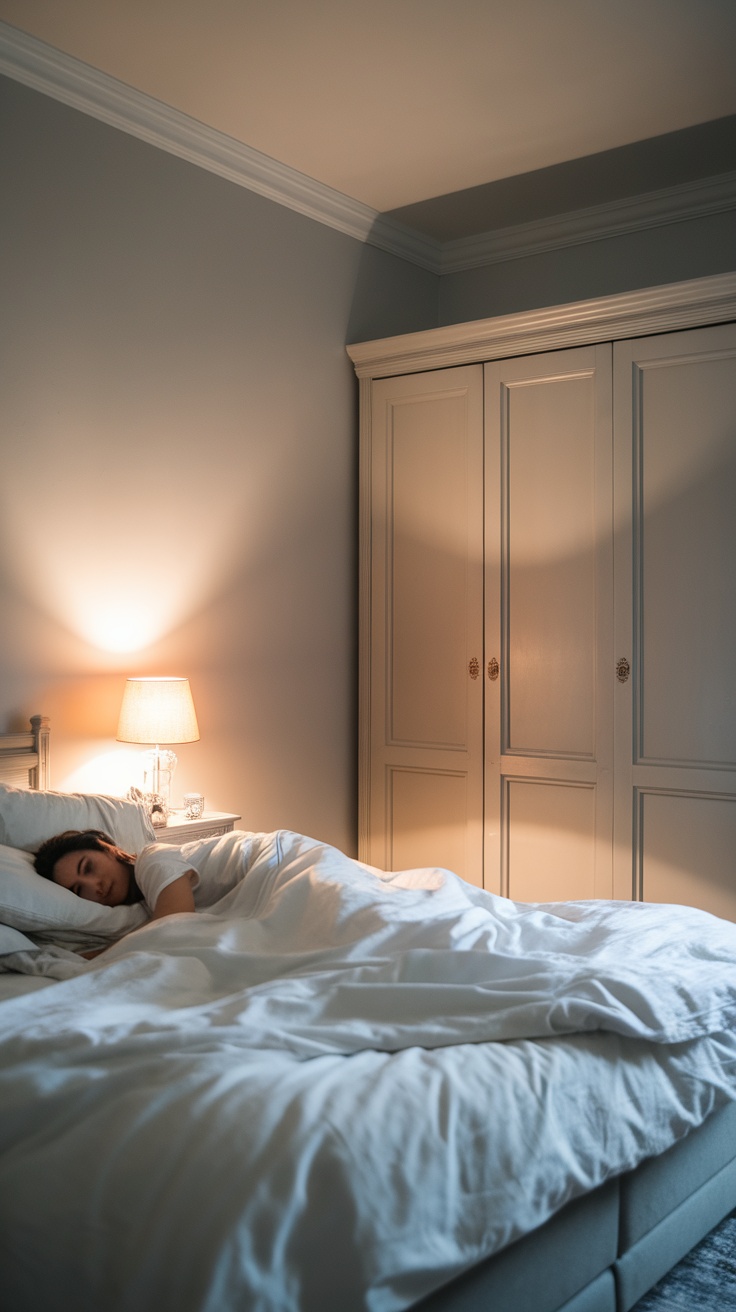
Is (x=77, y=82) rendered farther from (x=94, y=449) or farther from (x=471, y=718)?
(x=471, y=718)

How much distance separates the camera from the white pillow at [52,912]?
7.00 feet

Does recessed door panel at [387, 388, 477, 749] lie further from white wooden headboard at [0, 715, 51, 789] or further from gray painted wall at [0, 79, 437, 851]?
white wooden headboard at [0, 715, 51, 789]

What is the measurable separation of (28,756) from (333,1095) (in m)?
1.78

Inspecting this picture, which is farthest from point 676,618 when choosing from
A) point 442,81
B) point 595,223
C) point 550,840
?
point 442,81

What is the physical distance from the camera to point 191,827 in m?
3.02

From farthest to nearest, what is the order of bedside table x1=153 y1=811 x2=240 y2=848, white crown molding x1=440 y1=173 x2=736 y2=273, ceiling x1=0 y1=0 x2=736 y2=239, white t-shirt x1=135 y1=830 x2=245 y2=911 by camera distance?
white crown molding x1=440 y1=173 x2=736 y2=273
bedside table x1=153 y1=811 x2=240 y2=848
ceiling x1=0 y1=0 x2=736 y2=239
white t-shirt x1=135 y1=830 x2=245 y2=911

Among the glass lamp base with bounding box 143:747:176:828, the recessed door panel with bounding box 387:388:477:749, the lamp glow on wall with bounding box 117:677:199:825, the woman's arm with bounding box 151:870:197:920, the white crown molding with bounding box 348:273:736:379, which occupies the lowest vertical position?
the woman's arm with bounding box 151:870:197:920

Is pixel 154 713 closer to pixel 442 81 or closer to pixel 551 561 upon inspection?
pixel 551 561

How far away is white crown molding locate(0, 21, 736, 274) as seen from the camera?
113 inches

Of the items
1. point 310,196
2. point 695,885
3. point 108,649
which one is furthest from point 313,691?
point 310,196

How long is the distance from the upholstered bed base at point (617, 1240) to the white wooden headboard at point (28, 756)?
6.10 feet

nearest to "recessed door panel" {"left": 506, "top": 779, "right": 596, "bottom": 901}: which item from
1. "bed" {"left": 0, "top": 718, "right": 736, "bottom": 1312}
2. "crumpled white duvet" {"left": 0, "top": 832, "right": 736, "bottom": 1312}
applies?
"bed" {"left": 0, "top": 718, "right": 736, "bottom": 1312}

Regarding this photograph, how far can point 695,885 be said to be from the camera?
3.29 meters

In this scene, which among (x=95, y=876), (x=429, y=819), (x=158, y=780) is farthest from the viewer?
(x=429, y=819)
